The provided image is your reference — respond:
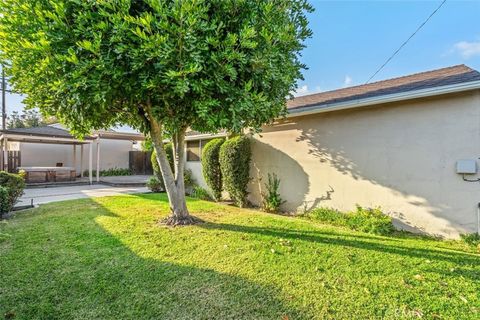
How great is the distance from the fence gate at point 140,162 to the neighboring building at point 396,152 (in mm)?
16543

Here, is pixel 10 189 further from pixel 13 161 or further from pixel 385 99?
pixel 13 161

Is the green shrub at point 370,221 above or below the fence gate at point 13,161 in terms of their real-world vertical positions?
below

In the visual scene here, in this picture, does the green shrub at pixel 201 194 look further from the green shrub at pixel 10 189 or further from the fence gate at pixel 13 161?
the fence gate at pixel 13 161

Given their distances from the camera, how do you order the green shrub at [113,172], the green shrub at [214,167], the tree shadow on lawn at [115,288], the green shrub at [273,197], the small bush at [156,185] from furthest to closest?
the green shrub at [113,172] → the small bush at [156,185] → the green shrub at [214,167] → the green shrub at [273,197] → the tree shadow on lawn at [115,288]

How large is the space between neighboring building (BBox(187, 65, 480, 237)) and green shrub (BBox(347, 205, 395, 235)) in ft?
0.87

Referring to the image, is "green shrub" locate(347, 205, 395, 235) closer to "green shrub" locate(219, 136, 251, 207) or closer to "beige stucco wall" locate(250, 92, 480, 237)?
"beige stucco wall" locate(250, 92, 480, 237)

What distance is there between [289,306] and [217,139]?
6.96 meters

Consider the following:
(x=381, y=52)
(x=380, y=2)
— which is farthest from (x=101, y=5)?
(x=381, y=52)

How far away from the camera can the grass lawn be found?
2.87 meters

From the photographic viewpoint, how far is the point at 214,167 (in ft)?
29.6

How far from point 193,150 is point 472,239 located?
949cm

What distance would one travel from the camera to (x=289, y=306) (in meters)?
2.89

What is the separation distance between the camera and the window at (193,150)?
36.6 ft

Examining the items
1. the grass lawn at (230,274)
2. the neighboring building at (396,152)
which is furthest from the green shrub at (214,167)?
the grass lawn at (230,274)
